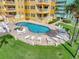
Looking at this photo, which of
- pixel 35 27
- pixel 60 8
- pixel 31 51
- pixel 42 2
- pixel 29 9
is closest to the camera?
pixel 31 51

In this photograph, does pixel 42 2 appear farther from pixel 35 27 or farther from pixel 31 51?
pixel 31 51

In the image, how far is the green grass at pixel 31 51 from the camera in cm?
2495

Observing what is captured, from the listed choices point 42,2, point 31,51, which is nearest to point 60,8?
point 42,2

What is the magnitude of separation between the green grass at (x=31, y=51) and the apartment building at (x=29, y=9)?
14.3 m

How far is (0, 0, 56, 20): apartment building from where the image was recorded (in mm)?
40781

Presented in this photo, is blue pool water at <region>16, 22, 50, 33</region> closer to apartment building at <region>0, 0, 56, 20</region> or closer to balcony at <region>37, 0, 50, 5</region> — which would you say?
apartment building at <region>0, 0, 56, 20</region>

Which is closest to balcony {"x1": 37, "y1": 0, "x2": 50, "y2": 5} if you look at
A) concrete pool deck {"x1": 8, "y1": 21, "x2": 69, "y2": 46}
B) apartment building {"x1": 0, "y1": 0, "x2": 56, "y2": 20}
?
apartment building {"x1": 0, "y1": 0, "x2": 56, "y2": 20}

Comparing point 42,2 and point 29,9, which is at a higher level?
point 42,2

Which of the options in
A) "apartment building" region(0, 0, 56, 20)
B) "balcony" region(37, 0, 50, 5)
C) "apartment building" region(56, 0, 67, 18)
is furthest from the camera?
"apartment building" region(56, 0, 67, 18)

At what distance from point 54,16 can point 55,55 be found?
19.5 m

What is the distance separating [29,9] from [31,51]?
696 inches

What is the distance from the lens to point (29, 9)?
41781mm

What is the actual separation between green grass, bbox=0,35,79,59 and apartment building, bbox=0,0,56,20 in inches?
561

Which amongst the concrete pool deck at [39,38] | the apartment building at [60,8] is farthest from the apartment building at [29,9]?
the concrete pool deck at [39,38]
